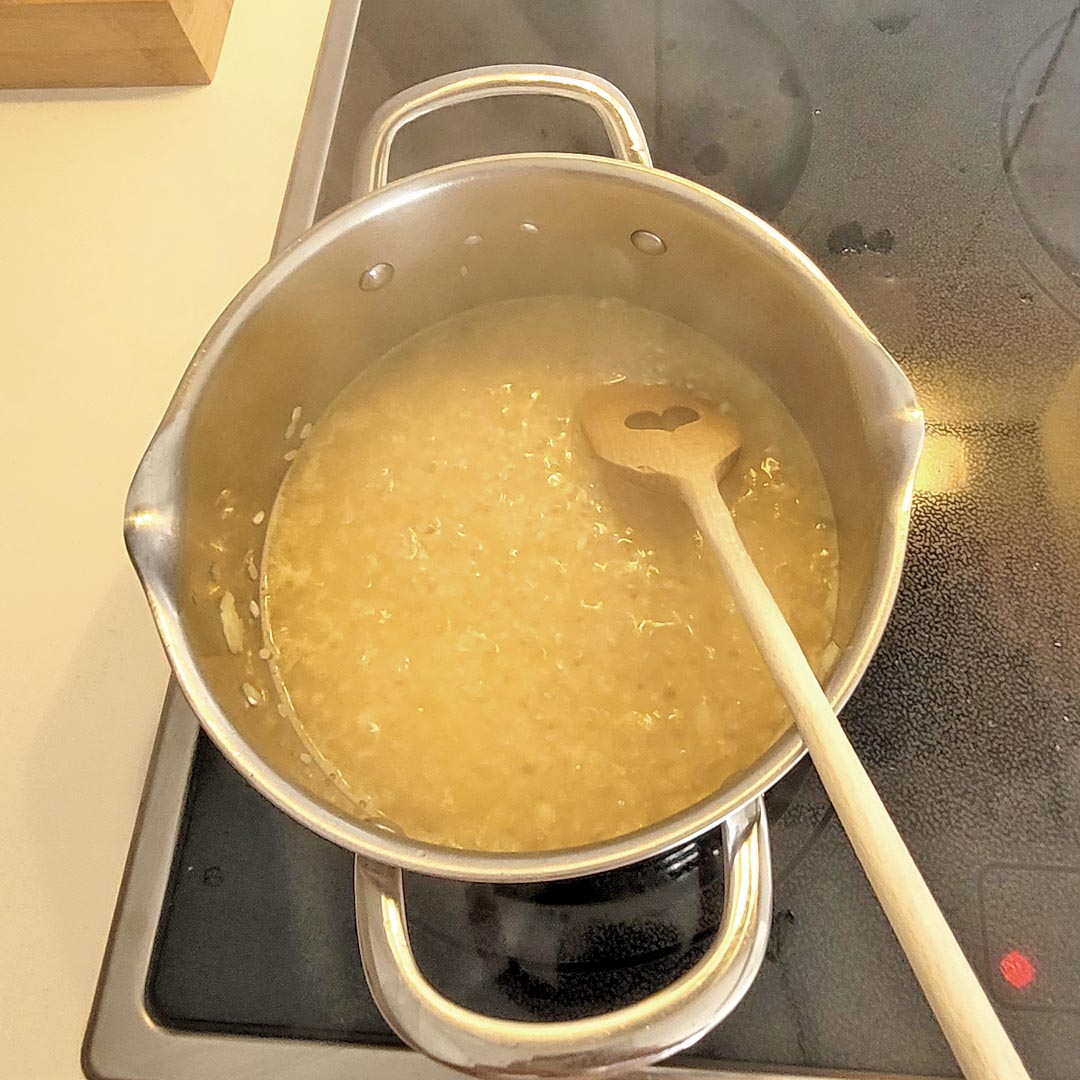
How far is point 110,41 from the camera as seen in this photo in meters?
0.89

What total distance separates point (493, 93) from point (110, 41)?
1.25 feet

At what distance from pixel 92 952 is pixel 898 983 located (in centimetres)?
52

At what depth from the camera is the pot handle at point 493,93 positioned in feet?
2.42

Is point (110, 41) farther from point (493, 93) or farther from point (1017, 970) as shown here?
point (1017, 970)

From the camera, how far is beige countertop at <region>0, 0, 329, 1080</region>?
69 centimetres

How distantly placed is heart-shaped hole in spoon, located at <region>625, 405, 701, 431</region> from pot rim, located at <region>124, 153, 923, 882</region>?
152 millimetres

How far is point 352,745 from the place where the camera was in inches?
28.4

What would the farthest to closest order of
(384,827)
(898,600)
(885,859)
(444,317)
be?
1. (444,317)
2. (898,600)
3. (384,827)
4. (885,859)

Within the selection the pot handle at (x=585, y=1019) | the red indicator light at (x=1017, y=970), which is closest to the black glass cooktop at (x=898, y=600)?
the red indicator light at (x=1017, y=970)

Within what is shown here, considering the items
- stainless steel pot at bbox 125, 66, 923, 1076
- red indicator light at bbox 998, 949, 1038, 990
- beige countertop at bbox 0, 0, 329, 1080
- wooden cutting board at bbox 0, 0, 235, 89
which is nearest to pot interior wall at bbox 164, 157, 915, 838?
A: stainless steel pot at bbox 125, 66, 923, 1076

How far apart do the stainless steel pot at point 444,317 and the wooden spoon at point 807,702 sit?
3cm

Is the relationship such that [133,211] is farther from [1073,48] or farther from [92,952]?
[1073,48]

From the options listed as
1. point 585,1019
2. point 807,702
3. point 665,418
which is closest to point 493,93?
point 665,418

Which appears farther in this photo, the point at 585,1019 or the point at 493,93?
the point at 493,93
